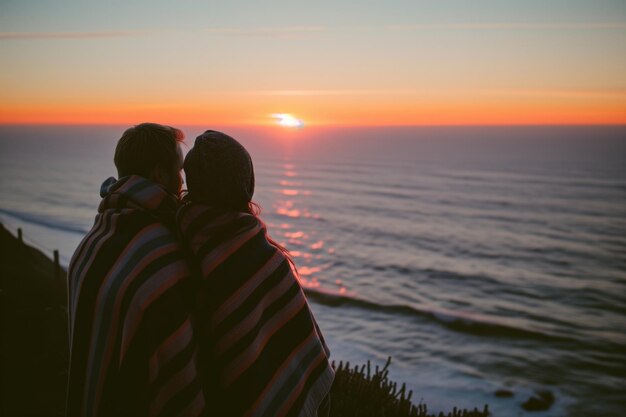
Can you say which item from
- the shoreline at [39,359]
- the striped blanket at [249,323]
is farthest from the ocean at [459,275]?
the striped blanket at [249,323]

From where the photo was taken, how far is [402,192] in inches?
2030

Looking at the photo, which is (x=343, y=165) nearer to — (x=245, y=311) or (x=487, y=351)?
(x=487, y=351)

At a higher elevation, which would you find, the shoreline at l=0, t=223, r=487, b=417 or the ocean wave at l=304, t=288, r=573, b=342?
the shoreline at l=0, t=223, r=487, b=417

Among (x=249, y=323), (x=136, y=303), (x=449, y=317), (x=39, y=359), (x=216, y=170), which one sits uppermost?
(x=216, y=170)

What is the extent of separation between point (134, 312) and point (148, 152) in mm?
754

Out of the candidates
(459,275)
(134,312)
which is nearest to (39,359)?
(134,312)

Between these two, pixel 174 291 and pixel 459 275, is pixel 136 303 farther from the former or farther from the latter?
pixel 459 275

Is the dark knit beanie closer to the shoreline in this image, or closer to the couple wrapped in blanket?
the couple wrapped in blanket

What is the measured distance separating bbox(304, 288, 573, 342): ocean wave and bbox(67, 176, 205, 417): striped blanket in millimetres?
14576

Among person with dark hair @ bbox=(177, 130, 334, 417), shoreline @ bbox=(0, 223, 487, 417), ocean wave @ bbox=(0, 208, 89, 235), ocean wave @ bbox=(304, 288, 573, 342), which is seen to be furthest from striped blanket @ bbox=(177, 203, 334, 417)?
ocean wave @ bbox=(0, 208, 89, 235)

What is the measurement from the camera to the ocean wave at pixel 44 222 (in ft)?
94.4

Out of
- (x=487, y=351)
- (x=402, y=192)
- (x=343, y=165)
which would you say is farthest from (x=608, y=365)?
(x=343, y=165)

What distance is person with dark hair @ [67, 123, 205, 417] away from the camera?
7.08 feet

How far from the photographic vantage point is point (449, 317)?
650 inches
